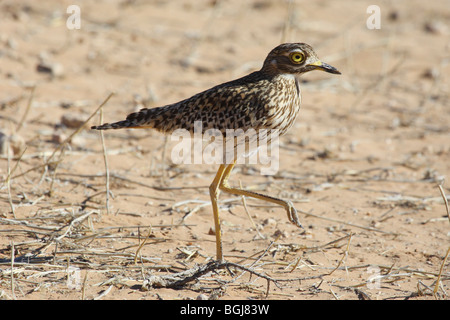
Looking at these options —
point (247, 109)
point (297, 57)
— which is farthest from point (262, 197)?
point (297, 57)

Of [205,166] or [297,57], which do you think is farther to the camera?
[205,166]

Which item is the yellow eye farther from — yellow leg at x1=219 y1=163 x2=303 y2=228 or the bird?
yellow leg at x1=219 y1=163 x2=303 y2=228

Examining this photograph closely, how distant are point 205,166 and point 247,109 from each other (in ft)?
6.28

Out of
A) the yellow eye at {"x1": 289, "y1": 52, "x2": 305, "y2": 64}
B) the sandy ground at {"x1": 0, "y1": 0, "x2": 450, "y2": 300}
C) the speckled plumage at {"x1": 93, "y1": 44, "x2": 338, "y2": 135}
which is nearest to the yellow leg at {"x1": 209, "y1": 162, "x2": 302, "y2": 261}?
the sandy ground at {"x1": 0, "y1": 0, "x2": 450, "y2": 300}

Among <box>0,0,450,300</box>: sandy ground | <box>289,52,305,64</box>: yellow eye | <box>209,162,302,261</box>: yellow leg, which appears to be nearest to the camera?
<box>0,0,450,300</box>: sandy ground

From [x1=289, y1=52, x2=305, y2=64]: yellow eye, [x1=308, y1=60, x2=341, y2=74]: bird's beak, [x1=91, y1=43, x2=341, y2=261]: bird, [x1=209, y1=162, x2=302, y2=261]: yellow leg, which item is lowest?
[x1=209, y1=162, x2=302, y2=261]: yellow leg

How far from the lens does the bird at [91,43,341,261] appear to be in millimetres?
4340

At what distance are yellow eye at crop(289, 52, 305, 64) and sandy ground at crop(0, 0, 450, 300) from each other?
1.29 meters

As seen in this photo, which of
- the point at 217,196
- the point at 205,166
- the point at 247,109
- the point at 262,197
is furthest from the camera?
the point at 205,166

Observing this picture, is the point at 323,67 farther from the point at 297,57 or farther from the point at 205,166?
the point at 205,166

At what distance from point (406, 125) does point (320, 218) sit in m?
3.17

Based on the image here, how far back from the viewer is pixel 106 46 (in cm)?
912

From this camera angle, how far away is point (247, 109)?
171 inches

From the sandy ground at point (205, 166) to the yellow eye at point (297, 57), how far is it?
129cm
